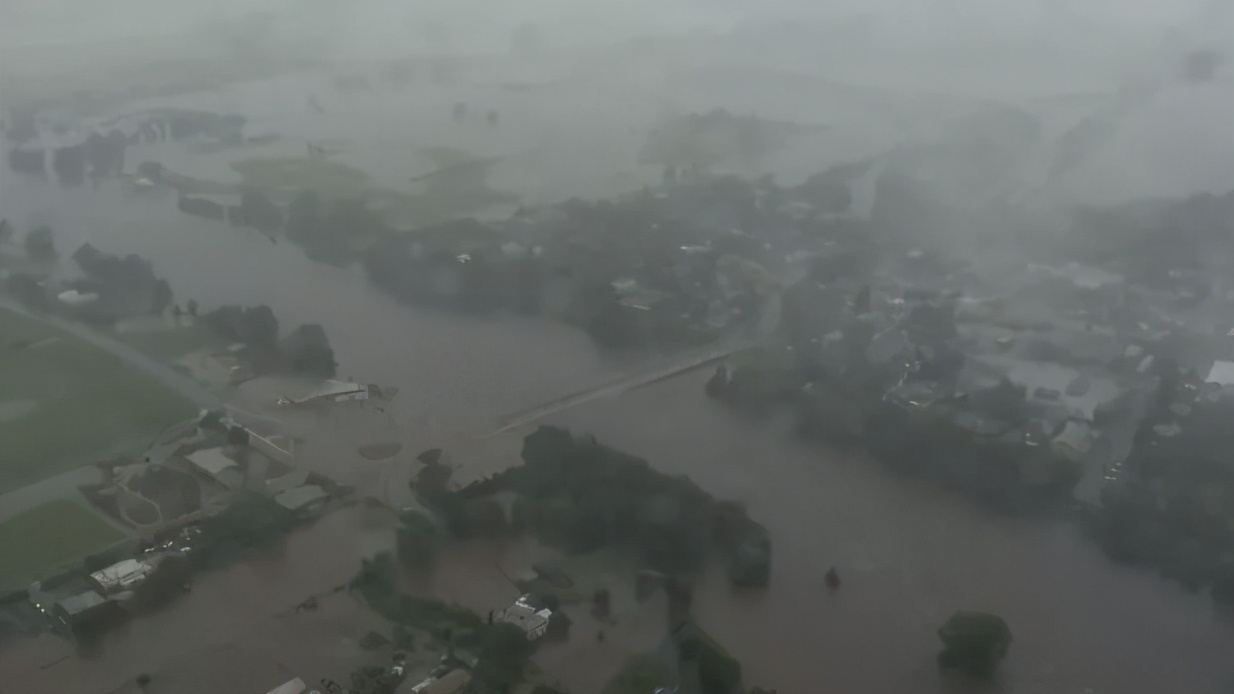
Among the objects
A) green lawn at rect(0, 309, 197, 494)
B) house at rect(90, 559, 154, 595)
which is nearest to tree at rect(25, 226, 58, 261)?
green lawn at rect(0, 309, 197, 494)

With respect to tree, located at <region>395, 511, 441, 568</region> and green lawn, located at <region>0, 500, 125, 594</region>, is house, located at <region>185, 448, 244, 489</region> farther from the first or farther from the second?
tree, located at <region>395, 511, 441, 568</region>

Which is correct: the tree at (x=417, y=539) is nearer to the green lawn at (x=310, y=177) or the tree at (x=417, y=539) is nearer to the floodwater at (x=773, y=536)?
the floodwater at (x=773, y=536)

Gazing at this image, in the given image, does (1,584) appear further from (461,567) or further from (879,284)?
(879,284)

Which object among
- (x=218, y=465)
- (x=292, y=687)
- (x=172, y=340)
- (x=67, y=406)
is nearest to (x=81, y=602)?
(x=218, y=465)

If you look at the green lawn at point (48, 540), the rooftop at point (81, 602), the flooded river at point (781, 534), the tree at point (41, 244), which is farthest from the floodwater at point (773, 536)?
the tree at point (41, 244)

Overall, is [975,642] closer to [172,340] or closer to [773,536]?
[773,536]
